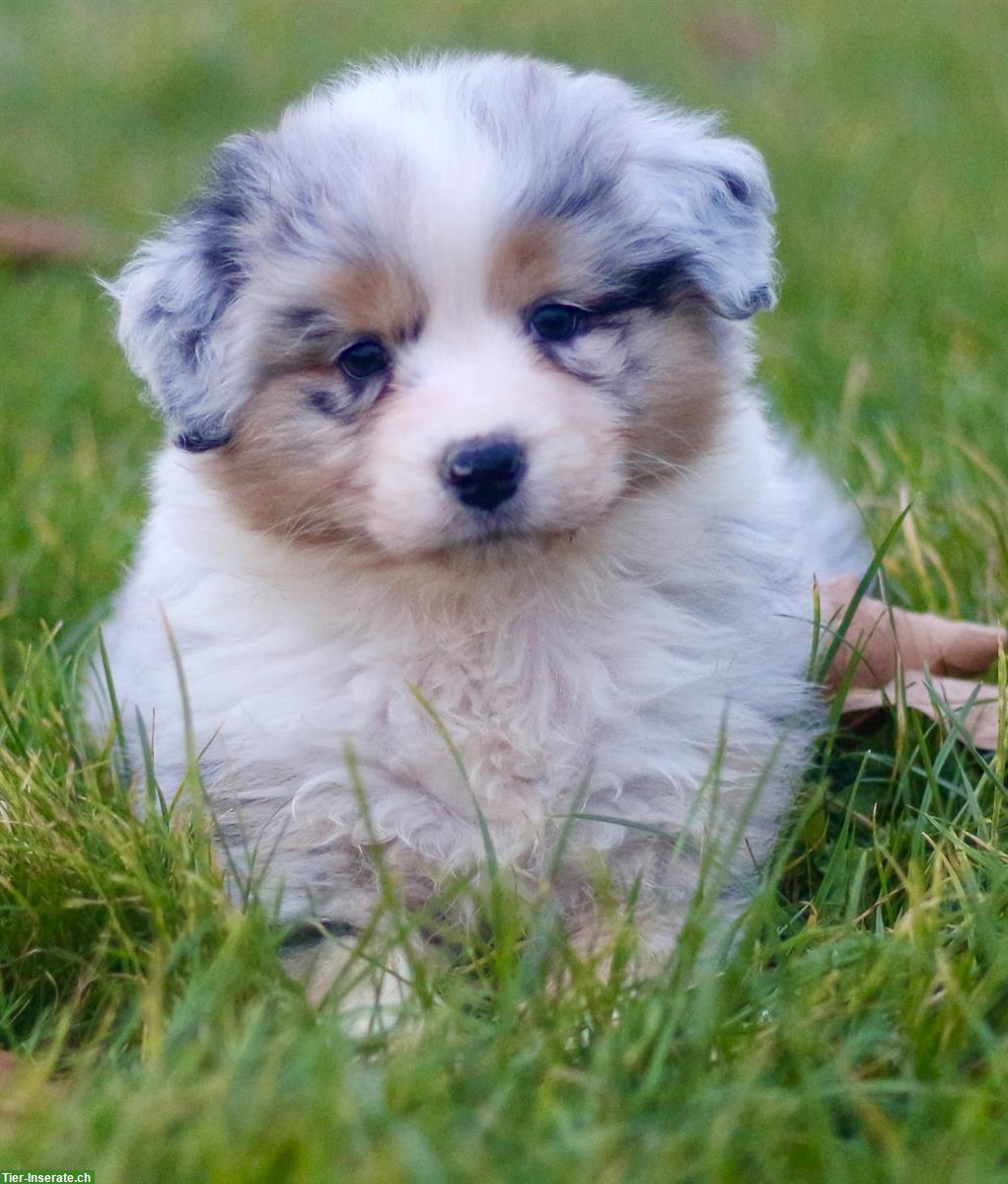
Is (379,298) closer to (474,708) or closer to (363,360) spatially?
(363,360)

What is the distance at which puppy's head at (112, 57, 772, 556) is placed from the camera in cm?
298

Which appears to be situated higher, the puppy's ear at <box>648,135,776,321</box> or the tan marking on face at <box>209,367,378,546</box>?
the puppy's ear at <box>648,135,776,321</box>

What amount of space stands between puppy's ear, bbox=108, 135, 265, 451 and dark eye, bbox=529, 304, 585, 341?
62 centimetres

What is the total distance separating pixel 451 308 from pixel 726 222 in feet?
2.33

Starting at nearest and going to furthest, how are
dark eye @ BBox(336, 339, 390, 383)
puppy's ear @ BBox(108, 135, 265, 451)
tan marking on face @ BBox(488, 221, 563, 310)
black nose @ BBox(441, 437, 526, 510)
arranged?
black nose @ BBox(441, 437, 526, 510)
tan marking on face @ BBox(488, 221, 563, 310)
dark eye @ BBox(336, 339, 390, 383)
puppy's ear @ BBox(108, 135, 265, 451)

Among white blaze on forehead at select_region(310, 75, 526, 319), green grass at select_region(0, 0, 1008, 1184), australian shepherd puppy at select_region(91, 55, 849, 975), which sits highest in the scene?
white blaze on forehead at select_region(310, 75, 526, 319)

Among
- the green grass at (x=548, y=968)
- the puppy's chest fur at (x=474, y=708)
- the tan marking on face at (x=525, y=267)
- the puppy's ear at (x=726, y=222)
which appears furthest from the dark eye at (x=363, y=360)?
the green grass at (x=548, y=968)

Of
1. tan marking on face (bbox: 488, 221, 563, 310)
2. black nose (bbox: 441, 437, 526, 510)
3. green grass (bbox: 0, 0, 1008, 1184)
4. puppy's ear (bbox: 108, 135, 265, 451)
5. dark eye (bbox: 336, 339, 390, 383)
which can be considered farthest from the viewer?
puppy's ear (bbox: 108, 135, 265, 451)

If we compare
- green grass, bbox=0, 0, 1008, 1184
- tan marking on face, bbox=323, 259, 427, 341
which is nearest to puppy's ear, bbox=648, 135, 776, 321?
tan marking on face, bbox=323, 259, 427, 341

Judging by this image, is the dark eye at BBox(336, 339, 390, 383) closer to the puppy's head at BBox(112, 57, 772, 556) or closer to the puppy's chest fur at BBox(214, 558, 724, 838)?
the puppy's head at BBox(112, 57, 772, 556)

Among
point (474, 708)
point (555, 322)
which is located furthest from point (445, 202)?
point (474, 708)

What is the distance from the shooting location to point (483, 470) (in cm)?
288

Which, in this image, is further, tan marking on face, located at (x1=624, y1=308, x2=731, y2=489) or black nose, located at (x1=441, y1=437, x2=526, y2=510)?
tan marking on face, located at (x1=624, y1=308, x2=731, y2=489)

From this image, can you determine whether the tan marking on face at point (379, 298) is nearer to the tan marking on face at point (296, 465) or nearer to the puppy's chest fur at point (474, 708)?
the tan marking on face at point (296, 465)
